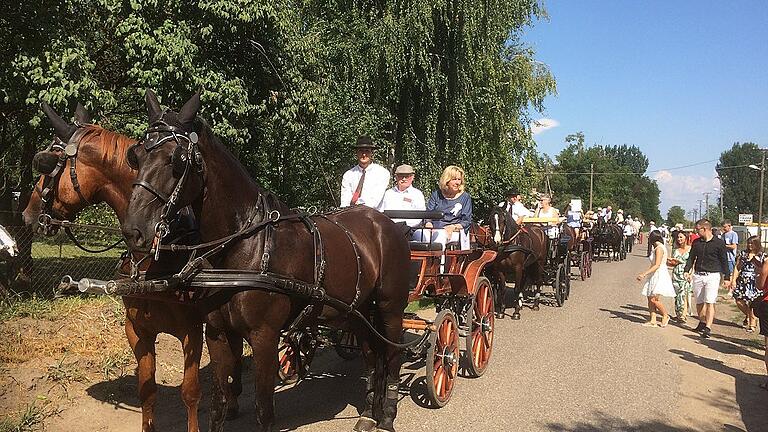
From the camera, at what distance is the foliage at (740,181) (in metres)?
118

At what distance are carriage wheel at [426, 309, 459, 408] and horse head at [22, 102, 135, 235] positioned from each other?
3.19 m

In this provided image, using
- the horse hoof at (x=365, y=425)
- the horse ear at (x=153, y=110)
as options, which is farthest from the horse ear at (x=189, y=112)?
the horse hoof at (x=365, y=425)

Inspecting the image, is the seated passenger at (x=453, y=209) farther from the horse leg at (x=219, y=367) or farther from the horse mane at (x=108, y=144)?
the horse mane at (x=108, y=144)

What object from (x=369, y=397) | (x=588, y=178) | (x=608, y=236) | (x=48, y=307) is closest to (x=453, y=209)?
(x=369, y=397)

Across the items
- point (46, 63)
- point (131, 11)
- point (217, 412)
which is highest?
point (131, 11)

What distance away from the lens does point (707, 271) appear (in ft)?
35.6

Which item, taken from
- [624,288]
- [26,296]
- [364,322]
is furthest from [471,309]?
[624,288]

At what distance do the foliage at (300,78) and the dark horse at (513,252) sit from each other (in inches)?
122

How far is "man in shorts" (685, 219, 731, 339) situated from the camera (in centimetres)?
1069

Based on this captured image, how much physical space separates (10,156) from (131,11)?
5.14 meters

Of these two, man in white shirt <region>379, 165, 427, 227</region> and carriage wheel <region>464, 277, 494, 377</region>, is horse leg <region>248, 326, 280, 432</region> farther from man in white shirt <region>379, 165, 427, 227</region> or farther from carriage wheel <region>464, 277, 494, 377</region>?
carriage wheel <region>464, 277, 494, 377</region>

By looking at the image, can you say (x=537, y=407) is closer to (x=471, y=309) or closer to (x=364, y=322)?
(x=471, y=309)

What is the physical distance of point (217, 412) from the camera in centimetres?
418

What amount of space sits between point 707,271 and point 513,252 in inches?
138
